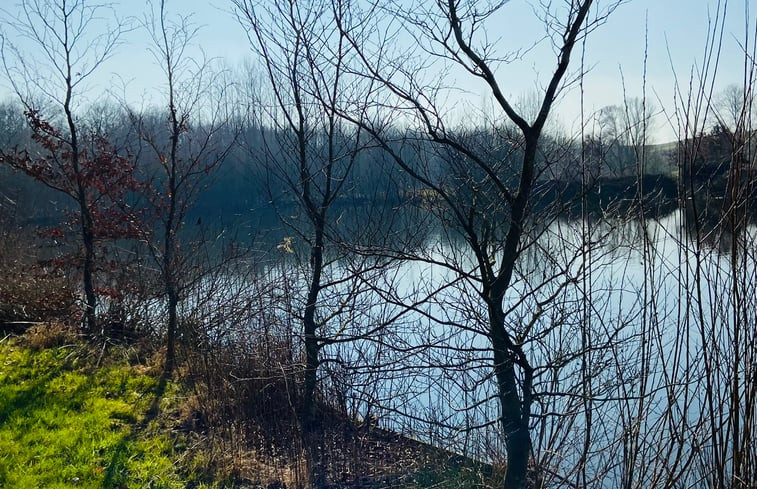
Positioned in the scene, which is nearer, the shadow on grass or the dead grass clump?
the shadow on grass

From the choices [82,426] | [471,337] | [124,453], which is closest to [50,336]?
[82,426]

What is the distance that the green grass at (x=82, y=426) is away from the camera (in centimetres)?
430

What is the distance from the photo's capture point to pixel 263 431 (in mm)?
5539

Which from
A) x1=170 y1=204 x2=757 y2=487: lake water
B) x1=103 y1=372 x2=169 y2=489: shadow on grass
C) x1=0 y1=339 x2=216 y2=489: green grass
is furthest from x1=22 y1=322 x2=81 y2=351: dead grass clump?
x1=103 y1=372 x2=169 y2=489: shadow on grass

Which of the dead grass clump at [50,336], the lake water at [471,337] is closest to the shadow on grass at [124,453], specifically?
the lake water at [471,337]

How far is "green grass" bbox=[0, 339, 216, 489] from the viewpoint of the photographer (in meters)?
4.30

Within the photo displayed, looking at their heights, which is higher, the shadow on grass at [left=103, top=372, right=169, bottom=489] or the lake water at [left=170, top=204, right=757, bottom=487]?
the lake water at [left=170, top=204, right=757, bottom=487]

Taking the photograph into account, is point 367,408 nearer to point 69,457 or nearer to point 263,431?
point 263,431

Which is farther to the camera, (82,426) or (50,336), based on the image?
(50,336)

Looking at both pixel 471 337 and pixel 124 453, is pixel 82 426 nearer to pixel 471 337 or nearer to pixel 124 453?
pixel 124 453

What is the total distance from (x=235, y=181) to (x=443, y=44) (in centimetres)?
1577

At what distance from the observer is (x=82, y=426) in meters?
5.22

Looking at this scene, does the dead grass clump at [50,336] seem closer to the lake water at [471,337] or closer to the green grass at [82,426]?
the green grass at [82,426]

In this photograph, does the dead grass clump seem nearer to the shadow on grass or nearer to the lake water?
the lake water
